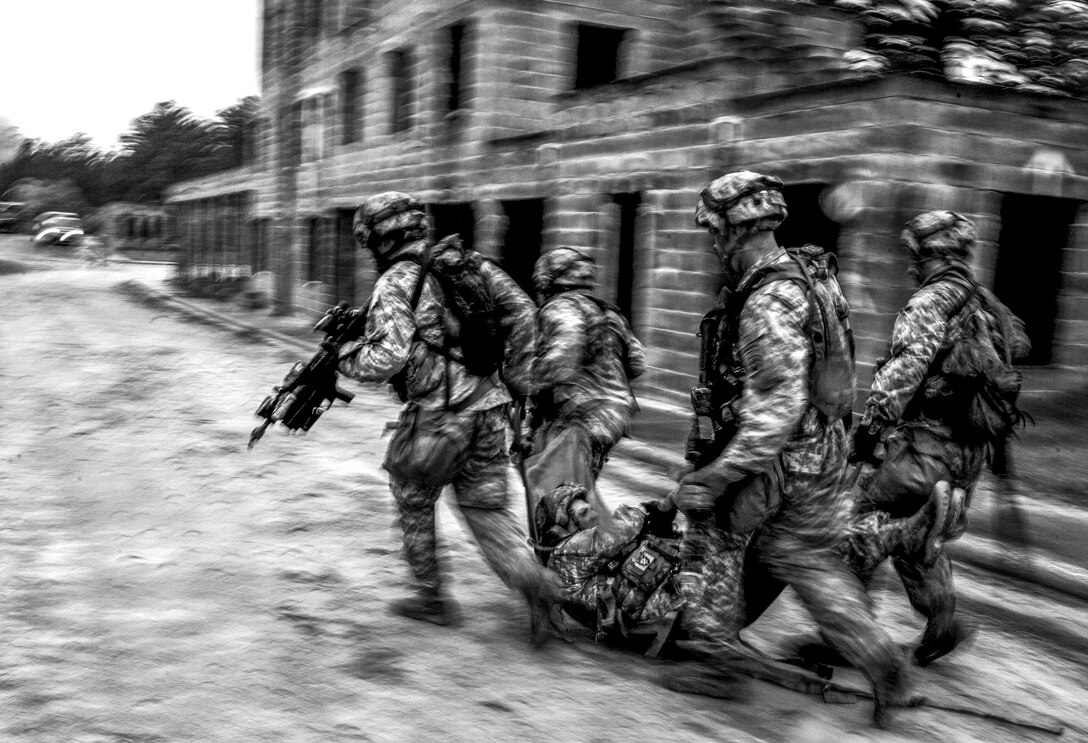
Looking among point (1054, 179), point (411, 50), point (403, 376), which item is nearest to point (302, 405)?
point (403, 376)

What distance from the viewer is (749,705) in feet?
13.4

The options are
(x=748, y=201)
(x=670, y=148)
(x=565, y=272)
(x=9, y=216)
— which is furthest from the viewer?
(x=9, y=216)

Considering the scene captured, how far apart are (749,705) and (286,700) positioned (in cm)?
169

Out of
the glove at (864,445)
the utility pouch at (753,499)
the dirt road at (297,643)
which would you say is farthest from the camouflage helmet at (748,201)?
the dirt road at (297,643)

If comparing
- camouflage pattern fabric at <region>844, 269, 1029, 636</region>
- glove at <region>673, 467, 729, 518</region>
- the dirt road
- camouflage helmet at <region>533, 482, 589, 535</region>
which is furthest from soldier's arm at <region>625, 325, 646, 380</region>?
glove at <region>673, 467, 729, 518</region>

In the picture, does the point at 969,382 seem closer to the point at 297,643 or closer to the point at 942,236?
the point at 942,236

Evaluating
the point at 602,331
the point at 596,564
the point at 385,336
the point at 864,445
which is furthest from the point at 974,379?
the point at 385,336

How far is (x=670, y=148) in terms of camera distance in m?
12.1

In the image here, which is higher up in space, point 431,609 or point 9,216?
point 9,216

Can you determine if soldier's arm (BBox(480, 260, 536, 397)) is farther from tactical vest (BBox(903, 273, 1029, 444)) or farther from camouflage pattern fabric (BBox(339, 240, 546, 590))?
tactical vest (BBox(903, 273, 1029, 444))

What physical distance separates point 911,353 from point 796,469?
901 mm

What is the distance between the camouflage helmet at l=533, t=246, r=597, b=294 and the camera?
5.57m

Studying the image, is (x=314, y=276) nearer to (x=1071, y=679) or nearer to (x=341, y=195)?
(x=341, y=195)

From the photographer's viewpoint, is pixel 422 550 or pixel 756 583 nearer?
pixel 756 583
